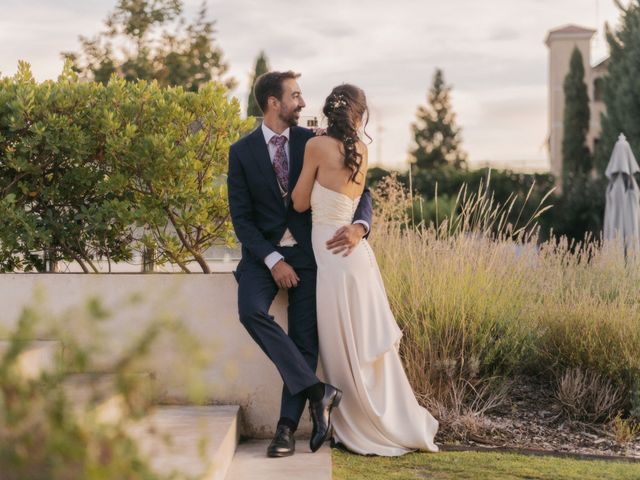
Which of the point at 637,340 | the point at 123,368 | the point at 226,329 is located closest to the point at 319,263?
the point at 226,329

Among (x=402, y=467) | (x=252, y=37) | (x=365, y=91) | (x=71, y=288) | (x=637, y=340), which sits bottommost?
(x=402, y=467)

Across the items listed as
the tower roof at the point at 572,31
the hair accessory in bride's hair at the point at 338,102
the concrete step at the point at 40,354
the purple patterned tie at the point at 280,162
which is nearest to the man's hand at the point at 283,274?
the purple patterned tie at the point at 280,162

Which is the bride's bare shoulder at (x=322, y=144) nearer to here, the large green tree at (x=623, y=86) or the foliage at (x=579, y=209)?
the large green tree at (x=623, y=86)

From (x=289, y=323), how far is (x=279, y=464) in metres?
0.79

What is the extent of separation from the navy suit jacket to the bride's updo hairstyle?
1.07ft

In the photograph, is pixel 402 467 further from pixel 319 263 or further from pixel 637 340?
pixel 637 340

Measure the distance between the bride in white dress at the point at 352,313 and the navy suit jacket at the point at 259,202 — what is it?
84mm

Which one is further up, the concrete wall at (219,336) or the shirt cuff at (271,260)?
the shirt cuff at (271,260)

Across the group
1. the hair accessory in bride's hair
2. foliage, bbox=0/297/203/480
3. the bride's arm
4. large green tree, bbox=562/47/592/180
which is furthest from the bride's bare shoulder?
large green tree, bbox=562/47/592/180

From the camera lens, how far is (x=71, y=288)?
5.17 m

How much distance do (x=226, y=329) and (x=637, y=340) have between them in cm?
281

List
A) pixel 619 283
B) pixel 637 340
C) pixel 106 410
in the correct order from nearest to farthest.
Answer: pixel 106 410 < pixel 637 340 < pixel 619 283

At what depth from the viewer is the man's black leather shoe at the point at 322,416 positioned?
Result: 446cm

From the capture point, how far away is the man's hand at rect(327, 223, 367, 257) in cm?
463
